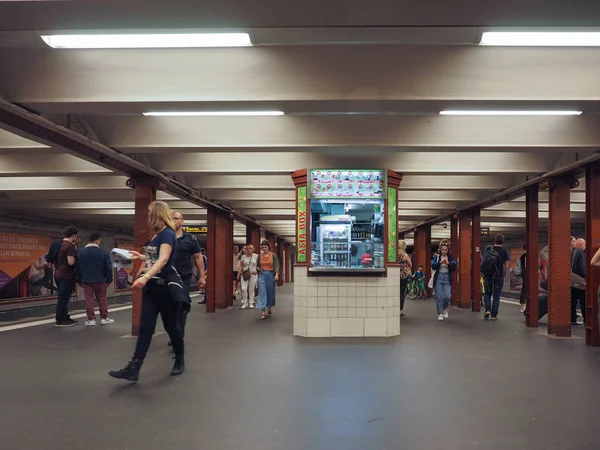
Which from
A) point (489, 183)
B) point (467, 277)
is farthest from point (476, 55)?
point (467, 277)

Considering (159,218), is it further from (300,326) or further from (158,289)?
(300,326)

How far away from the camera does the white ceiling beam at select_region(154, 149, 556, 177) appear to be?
9773 mm

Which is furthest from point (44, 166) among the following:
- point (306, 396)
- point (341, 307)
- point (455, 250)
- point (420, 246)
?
point (420, 246)

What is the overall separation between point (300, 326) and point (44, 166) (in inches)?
217

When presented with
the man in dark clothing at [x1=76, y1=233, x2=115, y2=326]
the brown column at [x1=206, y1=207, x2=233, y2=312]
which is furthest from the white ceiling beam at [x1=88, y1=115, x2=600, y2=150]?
the brown column at [x1=206, y1=207, x2=233, y2=312]

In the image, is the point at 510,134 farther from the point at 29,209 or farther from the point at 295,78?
the point at 29,209

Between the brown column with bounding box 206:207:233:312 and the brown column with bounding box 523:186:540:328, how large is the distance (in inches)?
309

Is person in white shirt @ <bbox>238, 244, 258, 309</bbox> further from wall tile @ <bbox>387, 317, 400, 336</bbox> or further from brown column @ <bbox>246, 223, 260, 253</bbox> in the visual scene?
wall tile @ <bbox>387, 317, 400, 336</bbox>

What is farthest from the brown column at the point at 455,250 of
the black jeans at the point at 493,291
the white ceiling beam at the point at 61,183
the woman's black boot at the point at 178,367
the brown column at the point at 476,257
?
the woman's black boot at the point at 178,367

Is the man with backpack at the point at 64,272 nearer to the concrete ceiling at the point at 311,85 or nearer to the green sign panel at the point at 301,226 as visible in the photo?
the concrete ceiling at the point at 311,85

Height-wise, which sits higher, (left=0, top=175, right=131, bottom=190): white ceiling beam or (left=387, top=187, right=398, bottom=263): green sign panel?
(left=0, top=175, right=131, bottom=190): white ceiling beam

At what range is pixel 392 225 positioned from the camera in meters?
9.76

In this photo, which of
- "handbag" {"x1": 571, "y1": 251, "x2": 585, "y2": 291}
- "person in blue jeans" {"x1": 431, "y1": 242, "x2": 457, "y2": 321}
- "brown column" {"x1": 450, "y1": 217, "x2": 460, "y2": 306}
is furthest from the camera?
"brown column" {"x1": 450, "y1": 217, "x2": 460, "y2": 306}

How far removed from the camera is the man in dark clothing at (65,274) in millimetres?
10891
